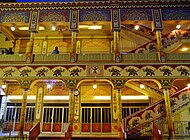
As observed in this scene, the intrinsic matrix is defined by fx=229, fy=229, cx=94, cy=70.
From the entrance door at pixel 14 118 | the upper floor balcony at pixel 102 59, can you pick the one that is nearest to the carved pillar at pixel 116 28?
the upper floor balcony at pixel 102 59

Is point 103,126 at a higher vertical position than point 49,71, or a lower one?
lower

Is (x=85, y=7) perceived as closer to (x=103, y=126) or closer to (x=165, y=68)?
(x=165, y=68)

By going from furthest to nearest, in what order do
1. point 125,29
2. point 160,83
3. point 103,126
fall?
point 125,29 < point 103,126 < point 160,83

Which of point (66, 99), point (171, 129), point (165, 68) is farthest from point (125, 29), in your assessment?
point (171, 129)

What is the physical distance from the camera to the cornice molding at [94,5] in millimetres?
12572

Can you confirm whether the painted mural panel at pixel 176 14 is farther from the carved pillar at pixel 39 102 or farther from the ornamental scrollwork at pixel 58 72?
the carved pillar at pixel 39 102

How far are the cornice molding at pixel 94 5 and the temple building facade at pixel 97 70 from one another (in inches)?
2.1

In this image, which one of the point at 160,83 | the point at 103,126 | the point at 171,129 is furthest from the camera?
the point at 103,126

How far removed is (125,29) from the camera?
48.7 ft

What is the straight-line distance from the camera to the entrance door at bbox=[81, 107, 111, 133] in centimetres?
1362

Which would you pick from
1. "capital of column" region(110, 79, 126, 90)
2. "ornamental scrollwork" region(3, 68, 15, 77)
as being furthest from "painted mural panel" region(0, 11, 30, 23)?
"capital of column" region(110, 79, 126, 90)

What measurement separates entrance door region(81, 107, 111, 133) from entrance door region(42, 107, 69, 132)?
3.85 ft

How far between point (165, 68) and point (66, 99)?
635cm

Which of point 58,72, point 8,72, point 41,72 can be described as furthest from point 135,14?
point 8,72
